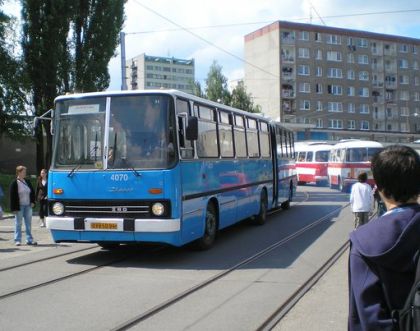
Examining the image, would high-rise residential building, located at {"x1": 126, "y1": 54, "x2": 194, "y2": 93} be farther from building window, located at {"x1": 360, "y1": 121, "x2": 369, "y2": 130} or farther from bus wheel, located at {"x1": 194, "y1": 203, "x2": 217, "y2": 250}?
bus wheel, located at {"x1": 194, "y1": 203, "x2": 217, "y2": 250}

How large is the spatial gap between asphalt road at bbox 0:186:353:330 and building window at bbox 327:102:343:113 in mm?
77620

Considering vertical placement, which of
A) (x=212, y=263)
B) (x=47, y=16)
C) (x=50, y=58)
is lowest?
(x=212, y=263)

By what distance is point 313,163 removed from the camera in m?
38.4

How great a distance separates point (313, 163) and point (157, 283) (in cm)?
3122

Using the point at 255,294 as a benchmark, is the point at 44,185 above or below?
above

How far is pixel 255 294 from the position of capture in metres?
7.48

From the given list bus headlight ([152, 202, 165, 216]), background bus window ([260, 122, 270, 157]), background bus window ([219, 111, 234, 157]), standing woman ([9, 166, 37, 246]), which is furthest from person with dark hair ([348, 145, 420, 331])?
background bus window ([260, 122, 270, 157])

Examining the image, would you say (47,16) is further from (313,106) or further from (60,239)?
(313,106)

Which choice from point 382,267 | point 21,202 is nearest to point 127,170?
point 21,202


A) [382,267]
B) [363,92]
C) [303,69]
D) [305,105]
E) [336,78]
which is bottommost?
[382,267]

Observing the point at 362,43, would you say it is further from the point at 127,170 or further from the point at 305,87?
the point at 127,170

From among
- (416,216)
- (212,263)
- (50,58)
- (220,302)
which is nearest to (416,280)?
(416,216)

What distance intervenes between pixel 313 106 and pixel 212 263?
8041 cm

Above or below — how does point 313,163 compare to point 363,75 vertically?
below
